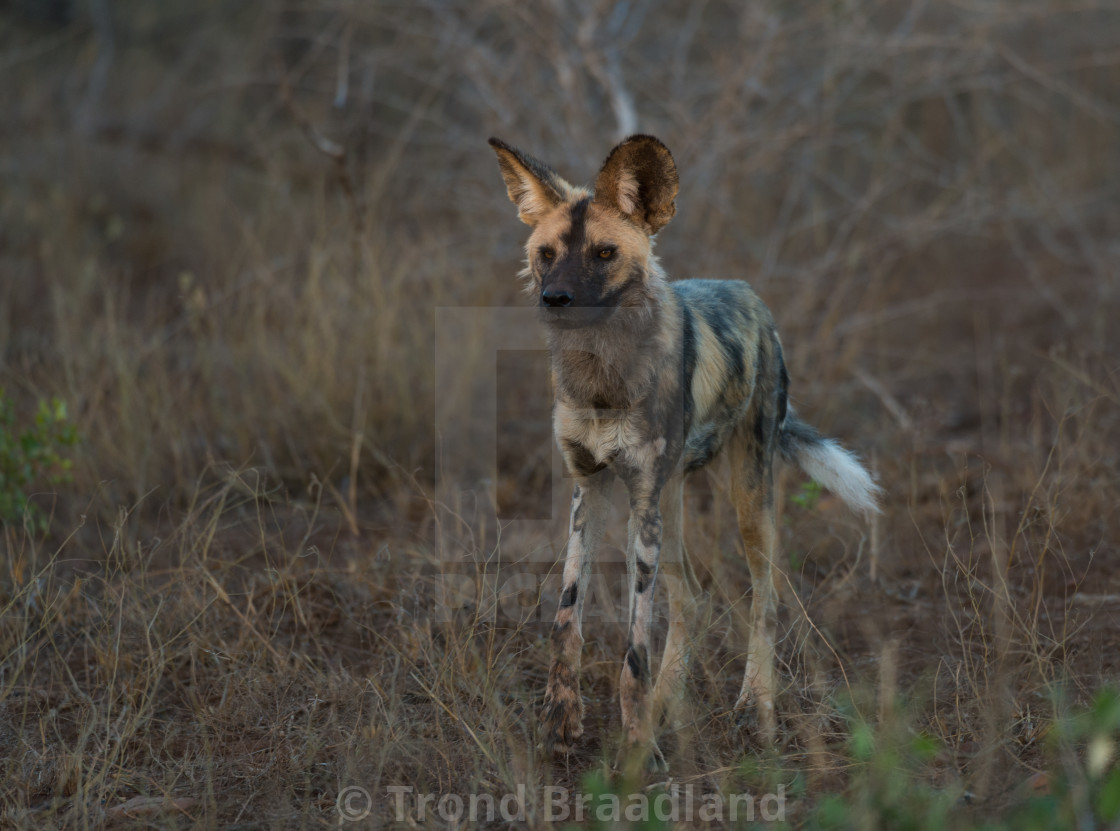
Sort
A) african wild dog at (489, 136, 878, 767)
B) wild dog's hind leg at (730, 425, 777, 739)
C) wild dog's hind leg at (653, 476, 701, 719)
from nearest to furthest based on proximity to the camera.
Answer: african wild dog at (489, 136, 878, 767), wild dog's hind leg at (653, 476, 701, 719), wild dog's hind leg at (730, 425, 777, 739)

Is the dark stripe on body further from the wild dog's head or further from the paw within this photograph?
the wild dog's head

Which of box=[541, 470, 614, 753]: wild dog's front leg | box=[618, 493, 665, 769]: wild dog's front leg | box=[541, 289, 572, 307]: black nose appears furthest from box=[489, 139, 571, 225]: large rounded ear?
box=[618, 493, 665, 769]: wild dog's front leg

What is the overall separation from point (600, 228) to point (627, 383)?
47 centimetres

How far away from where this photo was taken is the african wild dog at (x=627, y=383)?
9.61 ft

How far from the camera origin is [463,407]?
562 cm

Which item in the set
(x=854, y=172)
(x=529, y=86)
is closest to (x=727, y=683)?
(x=529, y=86)

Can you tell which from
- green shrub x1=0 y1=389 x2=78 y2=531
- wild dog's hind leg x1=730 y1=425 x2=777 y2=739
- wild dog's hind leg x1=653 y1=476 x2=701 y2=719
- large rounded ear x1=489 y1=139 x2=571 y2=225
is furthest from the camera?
green shrub x1=0 y1=389 x2=78 y2=531

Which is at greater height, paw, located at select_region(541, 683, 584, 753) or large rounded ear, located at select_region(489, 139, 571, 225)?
large rounded ear, located at select_region(489, 139, 571, 225)

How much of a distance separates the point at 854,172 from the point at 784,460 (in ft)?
21.5

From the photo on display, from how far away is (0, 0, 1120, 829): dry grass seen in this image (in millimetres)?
2967

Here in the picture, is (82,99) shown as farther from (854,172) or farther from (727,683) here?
(727,683)

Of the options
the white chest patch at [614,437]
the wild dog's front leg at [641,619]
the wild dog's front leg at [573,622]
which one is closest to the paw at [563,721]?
the wild dog's front leg at [573,622]
